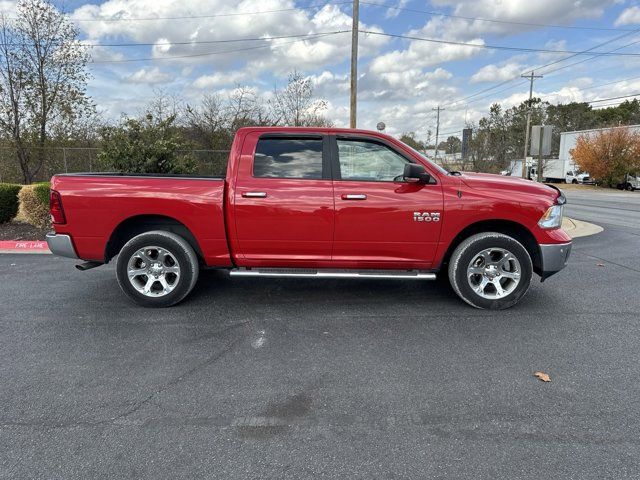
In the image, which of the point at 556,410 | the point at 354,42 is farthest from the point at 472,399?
the point at 354,42

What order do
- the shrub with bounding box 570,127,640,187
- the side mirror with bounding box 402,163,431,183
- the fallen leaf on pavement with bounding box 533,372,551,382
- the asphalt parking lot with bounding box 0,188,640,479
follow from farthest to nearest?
the shrub with bounding box 570,127,640,187, the side mirror with bounding box 402,163,431,183, the fallen leaf on pavement with bounding box 533,372,551,382, the asphalt parking lot with bounding box 0,188,640,479

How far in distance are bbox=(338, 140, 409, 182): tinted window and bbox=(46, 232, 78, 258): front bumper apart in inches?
122

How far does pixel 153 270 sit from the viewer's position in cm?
474

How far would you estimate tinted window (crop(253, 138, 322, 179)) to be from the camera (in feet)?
15.3

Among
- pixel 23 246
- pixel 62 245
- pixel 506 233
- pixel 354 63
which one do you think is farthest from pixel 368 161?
pixel 354 63

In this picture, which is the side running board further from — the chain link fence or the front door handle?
the chain link fence

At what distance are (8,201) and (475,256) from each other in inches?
392

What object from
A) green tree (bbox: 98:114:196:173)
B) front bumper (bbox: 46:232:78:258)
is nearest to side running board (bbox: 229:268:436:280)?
front bumper (bbox: 46:232:78:258)

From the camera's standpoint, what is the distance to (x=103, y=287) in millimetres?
5625

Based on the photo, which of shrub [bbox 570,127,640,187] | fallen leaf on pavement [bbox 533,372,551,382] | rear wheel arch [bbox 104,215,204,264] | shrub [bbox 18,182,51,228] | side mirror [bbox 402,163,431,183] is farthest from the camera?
shrub [bbox 570,127,640,187]

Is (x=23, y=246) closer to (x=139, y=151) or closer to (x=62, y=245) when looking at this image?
(x=139, y=151)

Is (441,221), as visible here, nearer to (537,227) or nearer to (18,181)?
(537,227)

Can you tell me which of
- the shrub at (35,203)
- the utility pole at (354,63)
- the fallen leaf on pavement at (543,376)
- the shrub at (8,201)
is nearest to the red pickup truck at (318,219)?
→ the fallen leaf on pavement at (543,376)

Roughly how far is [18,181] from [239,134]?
1284 cm
